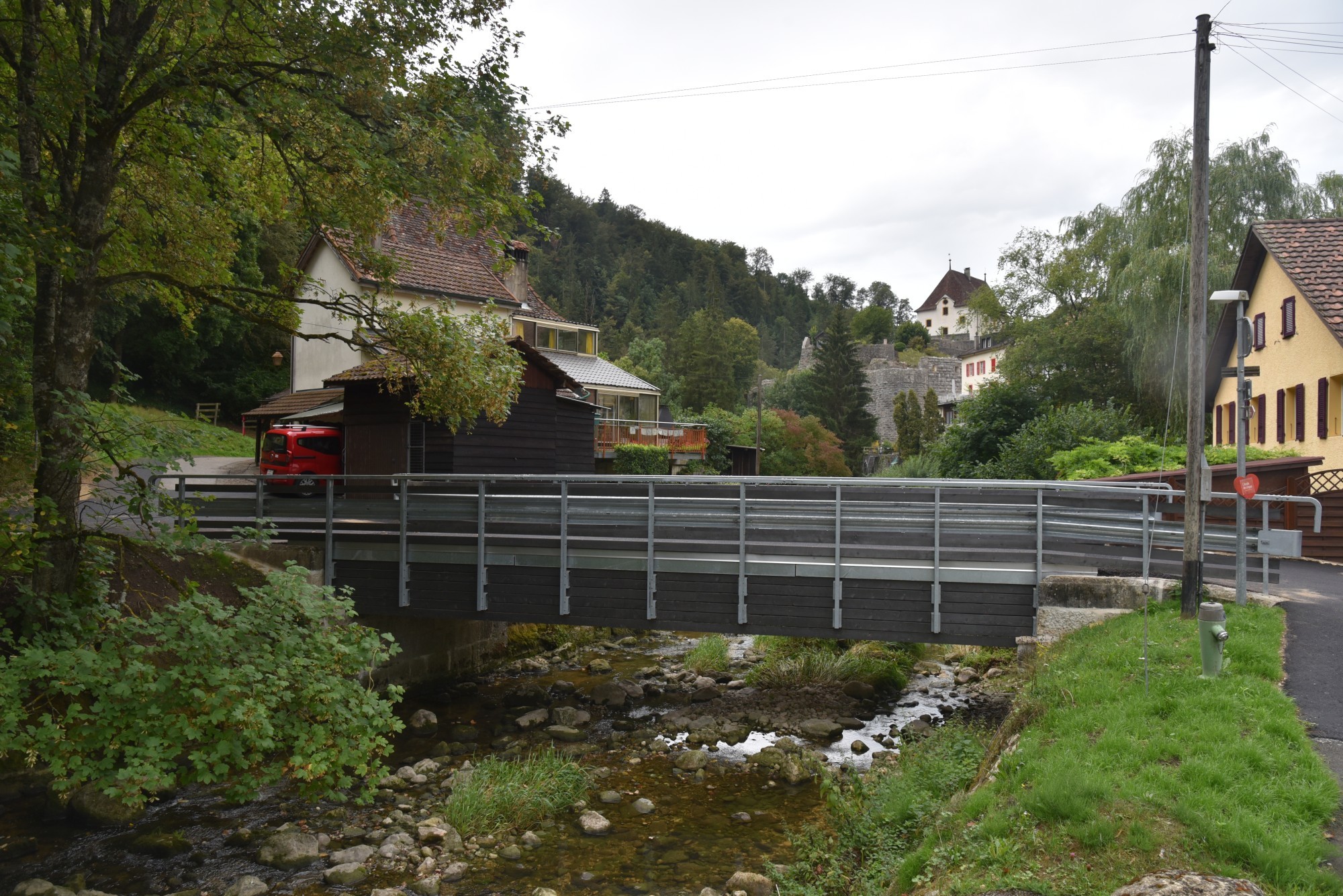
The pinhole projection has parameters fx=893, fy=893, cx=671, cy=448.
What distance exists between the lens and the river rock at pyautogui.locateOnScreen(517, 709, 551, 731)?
43.4 feet

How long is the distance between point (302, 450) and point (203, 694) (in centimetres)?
1713

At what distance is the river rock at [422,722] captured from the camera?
1305 cm

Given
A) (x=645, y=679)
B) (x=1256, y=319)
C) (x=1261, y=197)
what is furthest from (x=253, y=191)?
(x=1261, y=197)

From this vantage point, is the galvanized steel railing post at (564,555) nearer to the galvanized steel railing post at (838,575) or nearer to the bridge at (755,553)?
the bridge at (755,553)

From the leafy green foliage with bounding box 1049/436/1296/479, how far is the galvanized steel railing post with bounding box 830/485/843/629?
12.8m

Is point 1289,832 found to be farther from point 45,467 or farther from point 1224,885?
point 45,467

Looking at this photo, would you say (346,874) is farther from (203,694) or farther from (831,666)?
(831,666)

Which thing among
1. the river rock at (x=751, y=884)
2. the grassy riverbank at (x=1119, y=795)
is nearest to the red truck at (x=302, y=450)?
the river rock at (x=751, y=884)

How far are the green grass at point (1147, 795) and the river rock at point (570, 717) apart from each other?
7206mm

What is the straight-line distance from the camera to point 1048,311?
46562 millimetres

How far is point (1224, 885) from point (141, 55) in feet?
35.6

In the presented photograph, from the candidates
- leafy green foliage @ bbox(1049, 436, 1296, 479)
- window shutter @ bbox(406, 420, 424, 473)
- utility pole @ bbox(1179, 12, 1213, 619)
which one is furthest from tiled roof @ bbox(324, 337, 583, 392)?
leafy green foliage @ bbox(1049, 436, 1296, 479)

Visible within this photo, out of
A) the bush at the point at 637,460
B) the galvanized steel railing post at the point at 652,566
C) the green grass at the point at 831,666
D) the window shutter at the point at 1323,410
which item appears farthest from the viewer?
the bush at the point at 637,460

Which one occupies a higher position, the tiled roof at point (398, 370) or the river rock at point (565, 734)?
the tiled roof at point (398, 370)
